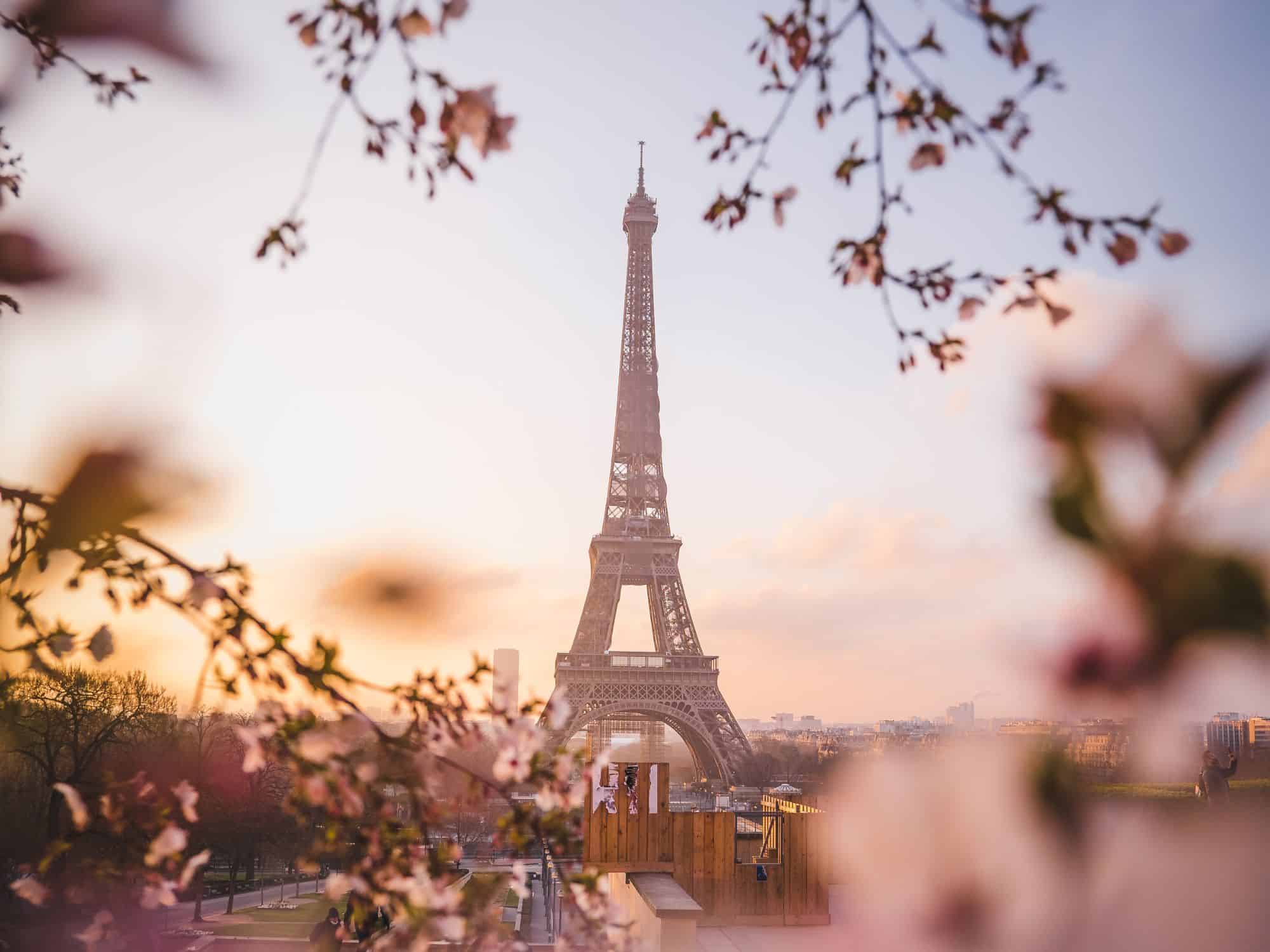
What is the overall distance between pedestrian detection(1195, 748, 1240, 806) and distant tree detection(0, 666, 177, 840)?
3.70m

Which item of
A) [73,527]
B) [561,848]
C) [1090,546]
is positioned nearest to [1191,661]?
[1090,546]

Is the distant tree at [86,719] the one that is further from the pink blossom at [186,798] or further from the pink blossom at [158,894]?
the pink blossom at [186,798]

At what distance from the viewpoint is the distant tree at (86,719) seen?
630cm

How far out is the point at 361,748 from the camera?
72.7 inches

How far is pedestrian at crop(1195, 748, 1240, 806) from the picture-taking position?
0.52 m

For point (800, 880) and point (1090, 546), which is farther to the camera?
point (800, 880)

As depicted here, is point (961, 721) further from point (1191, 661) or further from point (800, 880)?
point (800, 880)

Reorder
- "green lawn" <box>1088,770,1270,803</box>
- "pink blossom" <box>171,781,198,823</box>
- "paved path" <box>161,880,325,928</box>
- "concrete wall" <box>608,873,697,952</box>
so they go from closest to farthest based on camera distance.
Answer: "green lawn" <box>1088,770,1270,803</box> < "pink blossom" <box>171,781,198,823</box> < "concrete wall" <box>608,873,697,952</box> < "paved path" <box>161,880,325,928</box>

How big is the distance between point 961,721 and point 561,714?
1643 millimetres

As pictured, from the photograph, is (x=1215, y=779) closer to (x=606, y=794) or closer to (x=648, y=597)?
(x=606, y=794)

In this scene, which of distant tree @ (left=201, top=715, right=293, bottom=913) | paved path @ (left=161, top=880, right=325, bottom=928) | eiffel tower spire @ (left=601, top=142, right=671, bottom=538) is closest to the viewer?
distant tree @ (left=201, top=715, right=293, bottom=913)

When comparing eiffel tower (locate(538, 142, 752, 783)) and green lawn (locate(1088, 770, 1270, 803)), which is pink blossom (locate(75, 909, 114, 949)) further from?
eiffel tower (locate(538, 142, 752, 783))

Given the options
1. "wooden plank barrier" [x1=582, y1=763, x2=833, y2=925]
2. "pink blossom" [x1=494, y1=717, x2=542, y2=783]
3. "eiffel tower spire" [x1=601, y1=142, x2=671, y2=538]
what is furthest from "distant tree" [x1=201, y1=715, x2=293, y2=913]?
"eiffel tower spire" [x1=601, y1=142, x2=671, y2=538]

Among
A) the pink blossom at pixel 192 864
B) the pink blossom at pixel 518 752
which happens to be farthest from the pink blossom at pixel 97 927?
the pink blossom at pixel 518 752
